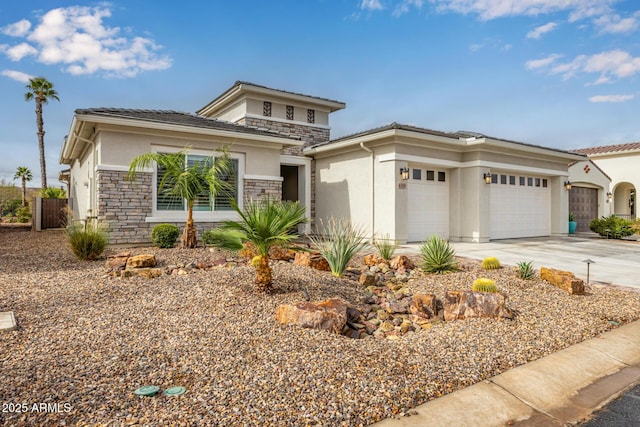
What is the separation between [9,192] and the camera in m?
30.3

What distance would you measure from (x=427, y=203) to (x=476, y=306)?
8.77m

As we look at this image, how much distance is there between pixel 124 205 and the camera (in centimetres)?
1016

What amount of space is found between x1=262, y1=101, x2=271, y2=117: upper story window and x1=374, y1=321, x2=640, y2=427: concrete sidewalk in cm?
1348

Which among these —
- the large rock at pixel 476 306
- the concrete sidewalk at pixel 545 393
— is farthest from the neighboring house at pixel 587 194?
the concrete sidewalk at pixel 545 393

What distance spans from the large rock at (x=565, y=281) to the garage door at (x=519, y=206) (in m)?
7.92

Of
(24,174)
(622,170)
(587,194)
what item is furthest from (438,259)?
(24,174)

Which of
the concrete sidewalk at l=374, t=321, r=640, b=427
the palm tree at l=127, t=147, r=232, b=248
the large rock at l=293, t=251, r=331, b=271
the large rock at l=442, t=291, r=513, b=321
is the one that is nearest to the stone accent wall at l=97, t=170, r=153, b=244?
the palm tree at l=127, t=147, r=232, b=248

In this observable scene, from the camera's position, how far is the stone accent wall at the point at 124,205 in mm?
9891

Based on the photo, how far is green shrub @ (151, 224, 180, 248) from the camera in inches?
376

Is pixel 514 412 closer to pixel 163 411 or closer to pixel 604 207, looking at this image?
pixel 163 411

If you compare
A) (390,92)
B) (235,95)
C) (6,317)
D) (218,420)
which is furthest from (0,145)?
(218,420)

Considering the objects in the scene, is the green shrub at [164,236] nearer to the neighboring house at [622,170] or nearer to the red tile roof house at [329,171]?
the red tile roof house at [329,171]

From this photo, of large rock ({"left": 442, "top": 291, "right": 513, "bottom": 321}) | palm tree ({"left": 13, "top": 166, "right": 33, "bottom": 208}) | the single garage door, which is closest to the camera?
large rock ({"left": 442, "top": 291, "right": 513, "bottom": 321})

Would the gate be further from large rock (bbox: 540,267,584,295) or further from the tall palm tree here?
large rock (bbox: 540,267,584,295)
